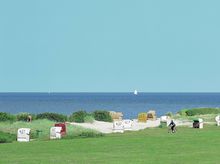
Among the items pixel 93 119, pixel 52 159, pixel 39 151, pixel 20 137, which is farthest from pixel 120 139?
pixel 93 119

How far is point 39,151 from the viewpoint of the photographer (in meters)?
34.5

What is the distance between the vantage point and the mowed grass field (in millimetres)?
30141

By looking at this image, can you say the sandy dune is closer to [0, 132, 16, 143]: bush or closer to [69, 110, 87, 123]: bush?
[69, 110, 87, 123]: bush

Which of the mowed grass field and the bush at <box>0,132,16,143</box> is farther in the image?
the bush at <box>0,132,16,143</box>

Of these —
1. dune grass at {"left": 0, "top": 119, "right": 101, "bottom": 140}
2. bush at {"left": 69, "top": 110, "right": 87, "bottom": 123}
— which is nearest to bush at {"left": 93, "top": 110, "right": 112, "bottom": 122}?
bush at {"left": 69, "top": 110, "right": 87, "bottom": 123}

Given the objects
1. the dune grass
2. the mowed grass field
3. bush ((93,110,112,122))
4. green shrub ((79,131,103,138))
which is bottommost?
the mowed grass field

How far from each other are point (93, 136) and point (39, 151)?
11491 mm

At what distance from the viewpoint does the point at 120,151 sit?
112ft

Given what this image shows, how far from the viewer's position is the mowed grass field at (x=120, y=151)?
98.9 feet

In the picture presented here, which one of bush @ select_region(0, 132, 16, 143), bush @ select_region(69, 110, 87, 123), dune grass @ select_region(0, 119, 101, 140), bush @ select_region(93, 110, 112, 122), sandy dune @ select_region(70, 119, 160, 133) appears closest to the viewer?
bush @ select_region(0, 132, 16, 143)

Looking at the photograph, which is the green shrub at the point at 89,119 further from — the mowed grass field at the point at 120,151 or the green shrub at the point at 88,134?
the mowed grass field at the point at 120,151

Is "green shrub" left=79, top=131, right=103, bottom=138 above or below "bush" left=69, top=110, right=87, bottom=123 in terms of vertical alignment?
below

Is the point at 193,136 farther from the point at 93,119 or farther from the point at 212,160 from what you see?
the point at 93,119

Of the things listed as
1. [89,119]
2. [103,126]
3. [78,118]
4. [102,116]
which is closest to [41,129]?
[103,126]
